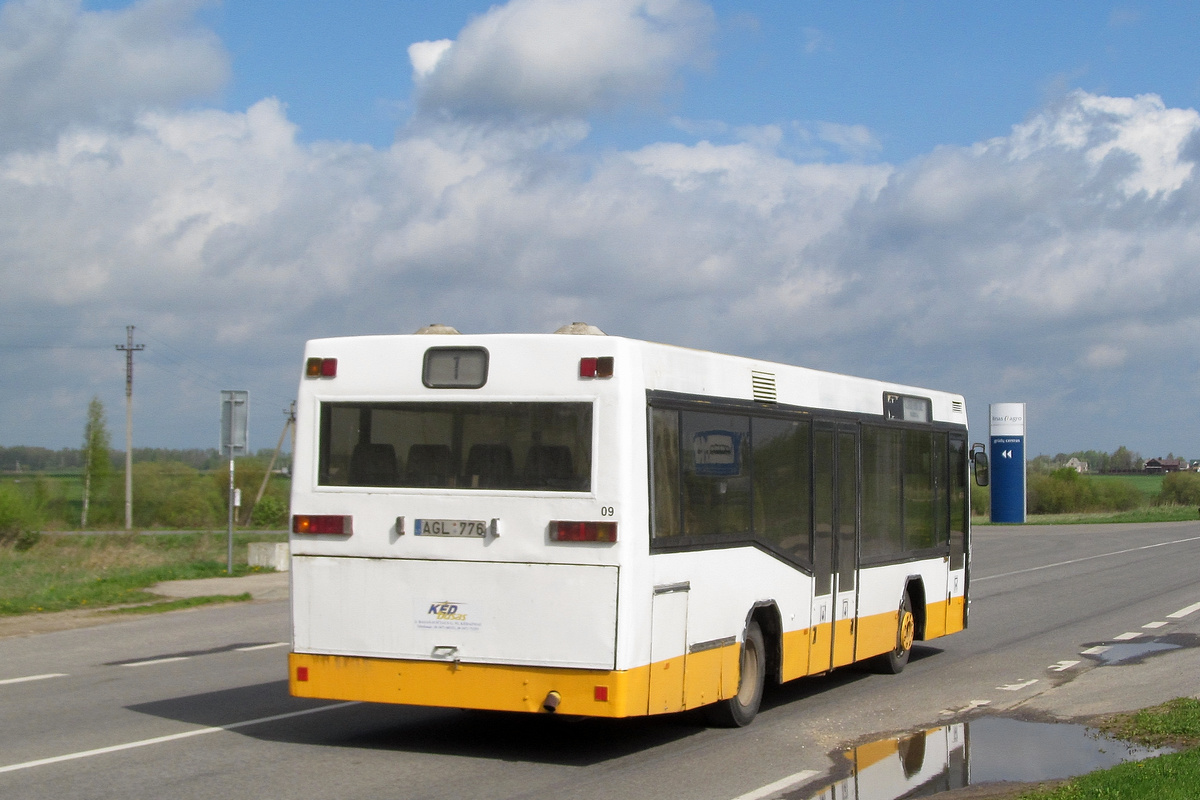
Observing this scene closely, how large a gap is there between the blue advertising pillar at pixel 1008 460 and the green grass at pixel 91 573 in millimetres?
38033

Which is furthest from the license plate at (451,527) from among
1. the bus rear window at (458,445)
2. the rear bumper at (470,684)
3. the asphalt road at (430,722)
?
the asphalt road at (430,722)

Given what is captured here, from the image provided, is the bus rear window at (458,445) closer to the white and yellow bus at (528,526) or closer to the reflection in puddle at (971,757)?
the white and yellow bus at (528,526)

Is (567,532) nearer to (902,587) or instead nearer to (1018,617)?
(902,587)

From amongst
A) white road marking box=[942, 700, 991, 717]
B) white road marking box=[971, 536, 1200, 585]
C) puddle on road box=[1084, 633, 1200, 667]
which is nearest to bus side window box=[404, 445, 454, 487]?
white road marking box=[942, 700, 991, 717]

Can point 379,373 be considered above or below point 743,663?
above

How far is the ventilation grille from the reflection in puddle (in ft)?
9.01

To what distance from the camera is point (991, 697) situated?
11.5 metres

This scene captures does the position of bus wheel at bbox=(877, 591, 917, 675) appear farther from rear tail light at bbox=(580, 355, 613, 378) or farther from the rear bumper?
rear tail light at bbox=(580, 355, 613, 378)

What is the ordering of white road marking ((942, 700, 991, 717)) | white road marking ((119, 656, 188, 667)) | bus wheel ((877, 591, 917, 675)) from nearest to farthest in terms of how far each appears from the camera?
1. white road marking ((942, 700, 991, 717))
2. bus wheel ((877, 591, 917, 675))
3. white road marking ((119, 656, 188, 667))

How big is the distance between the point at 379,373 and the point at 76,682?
18.3ft

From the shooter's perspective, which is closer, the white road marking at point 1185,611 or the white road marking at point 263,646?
the white road marking at point 263,646

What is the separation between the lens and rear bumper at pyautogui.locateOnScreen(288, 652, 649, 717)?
801cm

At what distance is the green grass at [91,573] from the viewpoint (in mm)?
19875

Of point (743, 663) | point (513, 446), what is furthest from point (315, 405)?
point (743, 663)
